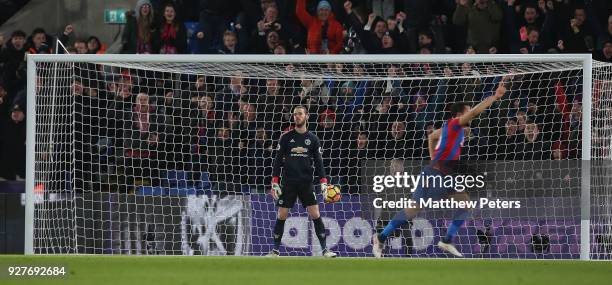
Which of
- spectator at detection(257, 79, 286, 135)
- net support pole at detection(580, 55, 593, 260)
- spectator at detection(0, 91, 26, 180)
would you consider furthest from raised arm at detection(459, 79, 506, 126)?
spectator at detection(0, 91, 26, 180)

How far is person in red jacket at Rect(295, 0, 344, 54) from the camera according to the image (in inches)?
631

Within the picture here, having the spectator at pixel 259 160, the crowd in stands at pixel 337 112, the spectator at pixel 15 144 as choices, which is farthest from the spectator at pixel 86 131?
the spectator at pixel 259 160

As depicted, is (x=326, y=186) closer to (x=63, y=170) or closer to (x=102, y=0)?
(x=63, y=170)

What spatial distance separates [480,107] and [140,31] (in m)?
5.45

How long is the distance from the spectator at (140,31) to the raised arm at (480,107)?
4.96 metres

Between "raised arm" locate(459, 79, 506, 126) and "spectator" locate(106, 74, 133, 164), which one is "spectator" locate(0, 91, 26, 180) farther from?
"raised arm" locate(459, 79, 506, 126)

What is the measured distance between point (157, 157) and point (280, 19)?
2979 millimetres

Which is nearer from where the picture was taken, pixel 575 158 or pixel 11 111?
pixel 575 158

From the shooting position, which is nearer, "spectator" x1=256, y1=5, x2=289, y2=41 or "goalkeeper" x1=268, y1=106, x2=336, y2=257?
"goalkeeper" x1=268, y1=106, x2=336, y2=257

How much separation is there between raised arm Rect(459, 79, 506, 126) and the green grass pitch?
105 inches

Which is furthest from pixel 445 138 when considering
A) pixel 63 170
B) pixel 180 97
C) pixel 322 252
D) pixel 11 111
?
pixel 11 111

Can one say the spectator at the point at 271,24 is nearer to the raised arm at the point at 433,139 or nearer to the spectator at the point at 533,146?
the raised arm at the point at 433,139

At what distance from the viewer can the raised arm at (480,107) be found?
12.7 metres

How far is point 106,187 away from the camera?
14.2 meters
